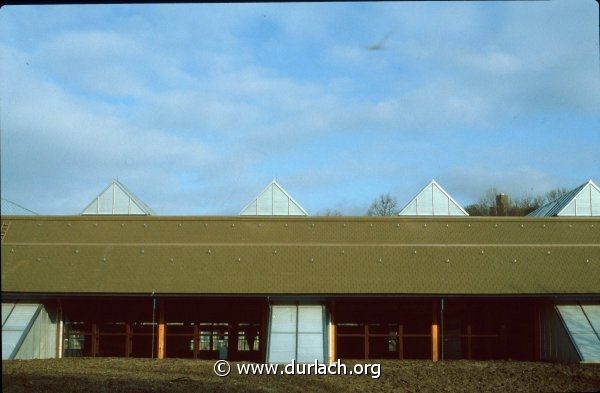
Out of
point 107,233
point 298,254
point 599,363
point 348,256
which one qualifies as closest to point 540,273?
point 599,363

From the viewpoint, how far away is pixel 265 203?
35531 millimetres

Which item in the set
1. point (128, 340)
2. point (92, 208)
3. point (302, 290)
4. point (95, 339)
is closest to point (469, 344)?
point (302, 290)

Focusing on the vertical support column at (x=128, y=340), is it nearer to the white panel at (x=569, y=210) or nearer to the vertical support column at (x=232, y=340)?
the vertical support column at (x=232, y=340)

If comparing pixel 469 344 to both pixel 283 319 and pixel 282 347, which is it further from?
pixel 282 347

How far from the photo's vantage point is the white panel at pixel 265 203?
35406 millimetres

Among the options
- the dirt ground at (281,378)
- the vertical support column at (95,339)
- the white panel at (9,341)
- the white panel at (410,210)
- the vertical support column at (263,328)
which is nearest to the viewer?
the dirt ground at (281,378)

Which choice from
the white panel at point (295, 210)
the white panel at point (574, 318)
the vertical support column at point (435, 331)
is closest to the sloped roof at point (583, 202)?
the white panel at point (574, 318)

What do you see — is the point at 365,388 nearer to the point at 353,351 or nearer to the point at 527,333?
the point at 353,351

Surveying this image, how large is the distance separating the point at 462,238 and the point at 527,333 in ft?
16.2

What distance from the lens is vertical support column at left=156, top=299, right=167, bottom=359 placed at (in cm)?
2911

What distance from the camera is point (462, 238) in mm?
32250

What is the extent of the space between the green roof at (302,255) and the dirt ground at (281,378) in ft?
11.3

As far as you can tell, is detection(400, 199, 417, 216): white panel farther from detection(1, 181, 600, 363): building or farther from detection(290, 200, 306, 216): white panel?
detection(290, 200, 306, 216): white panel

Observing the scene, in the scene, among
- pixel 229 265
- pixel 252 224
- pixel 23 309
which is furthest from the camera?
pixel 252 224
